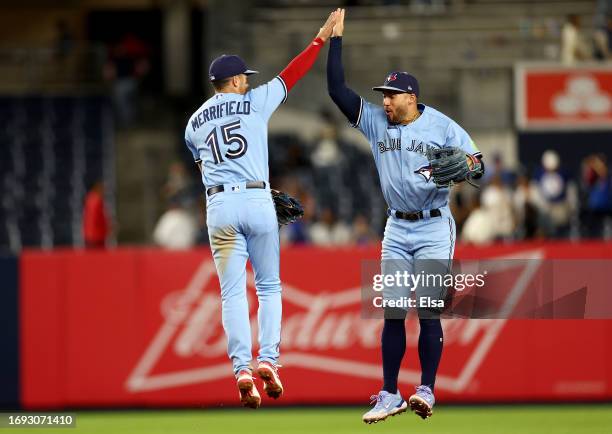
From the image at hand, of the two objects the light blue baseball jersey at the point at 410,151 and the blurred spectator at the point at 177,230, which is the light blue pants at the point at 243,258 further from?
the blurred spectator at the point at 177,230

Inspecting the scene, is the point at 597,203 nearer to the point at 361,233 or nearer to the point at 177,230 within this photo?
the point at 361,233

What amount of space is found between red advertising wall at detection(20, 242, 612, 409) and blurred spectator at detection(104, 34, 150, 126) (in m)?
9.63

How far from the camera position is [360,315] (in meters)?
17.4

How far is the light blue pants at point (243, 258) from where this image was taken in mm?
11062

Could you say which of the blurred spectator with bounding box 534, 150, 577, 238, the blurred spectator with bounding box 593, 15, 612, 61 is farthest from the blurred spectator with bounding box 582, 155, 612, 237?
the blurred spectator with bounding box 593, 15, 612, 61

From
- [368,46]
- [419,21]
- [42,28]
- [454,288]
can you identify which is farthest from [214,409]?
[42,28]

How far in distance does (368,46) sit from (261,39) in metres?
1.84

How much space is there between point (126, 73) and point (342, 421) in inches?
534

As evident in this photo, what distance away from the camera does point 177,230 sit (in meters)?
20.1

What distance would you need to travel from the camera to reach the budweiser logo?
57.0ft

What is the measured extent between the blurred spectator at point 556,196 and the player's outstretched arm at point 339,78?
29.1ft

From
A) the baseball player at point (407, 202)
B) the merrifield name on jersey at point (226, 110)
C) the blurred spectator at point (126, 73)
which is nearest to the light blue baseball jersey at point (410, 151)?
the baseball player at point (407, 202)

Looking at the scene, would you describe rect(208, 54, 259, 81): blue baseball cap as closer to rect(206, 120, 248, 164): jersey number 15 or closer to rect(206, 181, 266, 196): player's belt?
rect(206, 120, 248, 164): jersey number 15

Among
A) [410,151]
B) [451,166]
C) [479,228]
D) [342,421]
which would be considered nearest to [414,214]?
[410,151]
